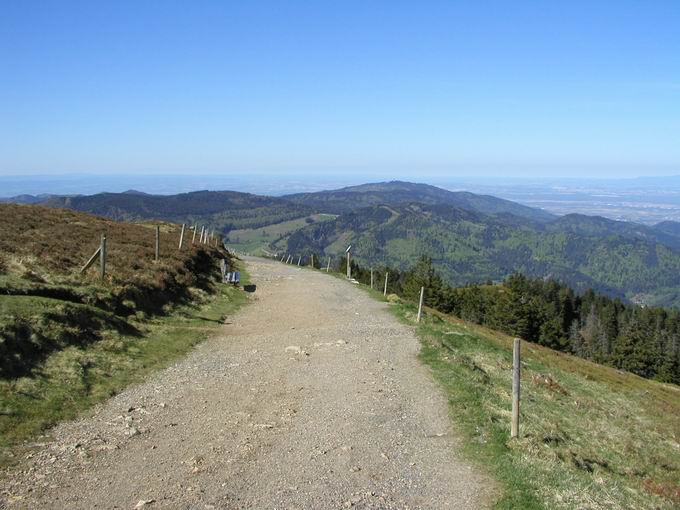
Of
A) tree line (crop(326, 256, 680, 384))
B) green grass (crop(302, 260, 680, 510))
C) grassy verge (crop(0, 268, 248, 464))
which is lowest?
tree line (crop(326, 256, 680, 384))

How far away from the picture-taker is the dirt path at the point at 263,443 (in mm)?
8812

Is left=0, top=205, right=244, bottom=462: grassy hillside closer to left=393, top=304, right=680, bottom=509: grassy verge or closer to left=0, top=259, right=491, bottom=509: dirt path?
left=0, top=259, right=491, bottom=509: dirt path

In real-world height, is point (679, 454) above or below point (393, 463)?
below

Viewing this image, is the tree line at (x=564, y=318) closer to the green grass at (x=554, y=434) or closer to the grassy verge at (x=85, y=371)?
the green grass at (x=554, y=434)

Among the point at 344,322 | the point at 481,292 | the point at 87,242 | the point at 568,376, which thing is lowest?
the point at 481,292

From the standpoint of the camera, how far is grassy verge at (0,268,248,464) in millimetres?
10961

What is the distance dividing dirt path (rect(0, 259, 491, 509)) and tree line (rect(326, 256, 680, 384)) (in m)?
78.3

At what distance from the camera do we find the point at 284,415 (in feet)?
42.5

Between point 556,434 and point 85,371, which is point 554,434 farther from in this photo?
point 85,371

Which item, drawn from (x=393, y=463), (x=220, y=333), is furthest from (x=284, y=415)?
(x=220, y=333)

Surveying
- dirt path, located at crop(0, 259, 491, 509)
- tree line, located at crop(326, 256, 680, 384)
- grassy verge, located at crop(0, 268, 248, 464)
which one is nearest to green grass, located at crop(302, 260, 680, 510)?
dirt path, located at crop(0, 259, 491, 509)

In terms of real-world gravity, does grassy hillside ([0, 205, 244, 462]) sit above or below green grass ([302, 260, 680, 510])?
above

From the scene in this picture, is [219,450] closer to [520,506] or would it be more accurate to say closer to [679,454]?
[520,506]

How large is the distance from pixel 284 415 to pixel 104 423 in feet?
13.6
